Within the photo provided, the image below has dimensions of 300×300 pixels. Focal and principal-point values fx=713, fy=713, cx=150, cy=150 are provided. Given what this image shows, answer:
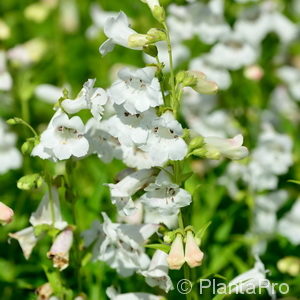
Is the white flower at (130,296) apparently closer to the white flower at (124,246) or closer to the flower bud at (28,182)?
the white flower at (124,246)

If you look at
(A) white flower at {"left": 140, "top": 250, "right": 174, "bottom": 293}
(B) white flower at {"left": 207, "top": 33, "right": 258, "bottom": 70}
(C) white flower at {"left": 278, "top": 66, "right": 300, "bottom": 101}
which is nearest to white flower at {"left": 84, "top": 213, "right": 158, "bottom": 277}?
(A) white flower at {"left": 140, "top": 250, "right": 174, "bottom": 293}

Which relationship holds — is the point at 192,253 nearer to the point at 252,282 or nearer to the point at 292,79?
the point at 252,282

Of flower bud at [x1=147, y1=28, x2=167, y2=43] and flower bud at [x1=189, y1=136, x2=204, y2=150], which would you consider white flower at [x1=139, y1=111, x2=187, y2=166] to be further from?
flower bud at [x1=147, y1=28, x2=167, y2=43]

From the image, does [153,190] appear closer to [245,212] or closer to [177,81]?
[177,81]

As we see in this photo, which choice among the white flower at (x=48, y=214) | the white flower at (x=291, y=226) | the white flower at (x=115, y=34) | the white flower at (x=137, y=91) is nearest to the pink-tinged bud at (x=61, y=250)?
Answer: the white flower at (x=48, y=214)

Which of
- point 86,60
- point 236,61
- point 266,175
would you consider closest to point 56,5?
point 86,60

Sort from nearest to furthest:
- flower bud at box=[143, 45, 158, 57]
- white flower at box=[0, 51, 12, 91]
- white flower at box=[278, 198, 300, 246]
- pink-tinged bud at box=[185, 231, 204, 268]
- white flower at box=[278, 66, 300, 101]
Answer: pink-tinged bud at box=[185, 231, 204, 268]
flower bud at box=[143, 45, 158, 57]
white flower at box=[278, 198, 300, 246]
white flower at box=[0, 51, 12, 91]
white flower at box=[278, 66, 300, 101]

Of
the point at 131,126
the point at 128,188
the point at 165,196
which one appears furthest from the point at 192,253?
the point at 131,126
